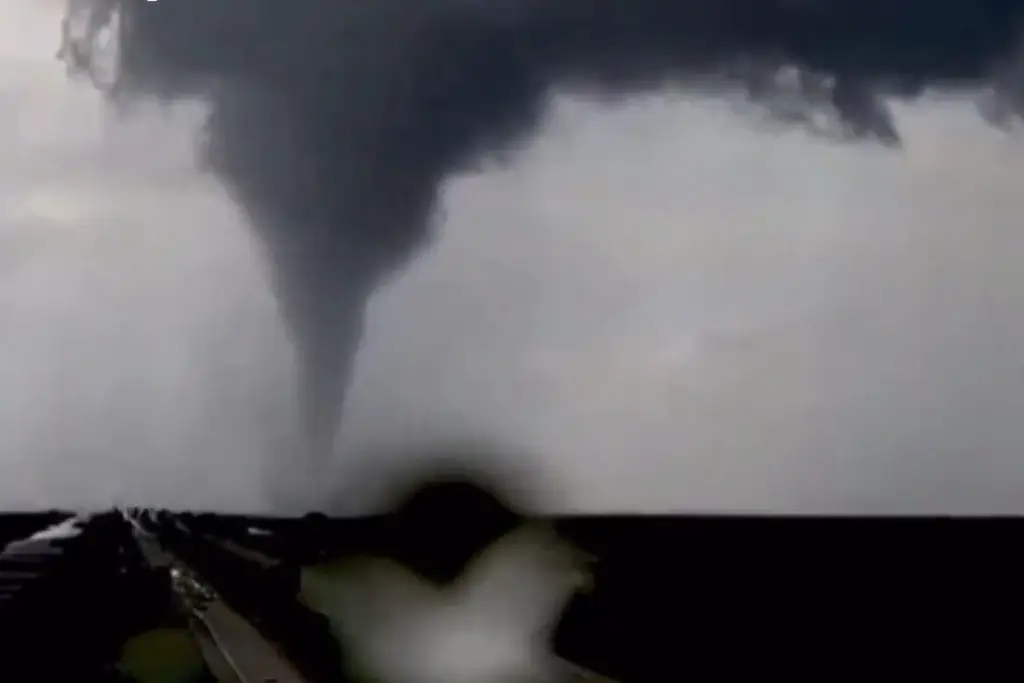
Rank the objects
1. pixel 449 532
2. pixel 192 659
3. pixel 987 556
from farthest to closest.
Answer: pixel 987 556 → pixel 449 532 → pixel 192 659

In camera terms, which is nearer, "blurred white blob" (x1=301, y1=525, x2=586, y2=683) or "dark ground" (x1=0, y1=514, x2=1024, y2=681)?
"blurred white blob" (x1=301, y1=525, x2=586, y2=683)

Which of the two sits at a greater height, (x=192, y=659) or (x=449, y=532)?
(x=449, y=532)

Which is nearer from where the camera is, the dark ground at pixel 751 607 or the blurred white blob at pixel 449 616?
the blurred white blob at pixel 449 616

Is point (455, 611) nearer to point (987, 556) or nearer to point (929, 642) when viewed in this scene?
point (929, 642)

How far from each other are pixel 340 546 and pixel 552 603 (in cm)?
2947

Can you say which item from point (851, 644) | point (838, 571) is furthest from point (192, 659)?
point (838, 571)

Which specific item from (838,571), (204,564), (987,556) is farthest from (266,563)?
(987,556)

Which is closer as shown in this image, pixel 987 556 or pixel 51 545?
pixel 51 545

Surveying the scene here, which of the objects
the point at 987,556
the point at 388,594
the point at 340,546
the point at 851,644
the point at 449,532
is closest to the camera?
the point at 449,532

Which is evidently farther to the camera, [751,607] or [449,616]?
[751,607]

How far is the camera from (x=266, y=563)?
340ft

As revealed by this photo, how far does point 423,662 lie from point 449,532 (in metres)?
16.6

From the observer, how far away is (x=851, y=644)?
3285 inches

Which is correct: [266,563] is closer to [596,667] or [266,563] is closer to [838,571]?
[596,667]
